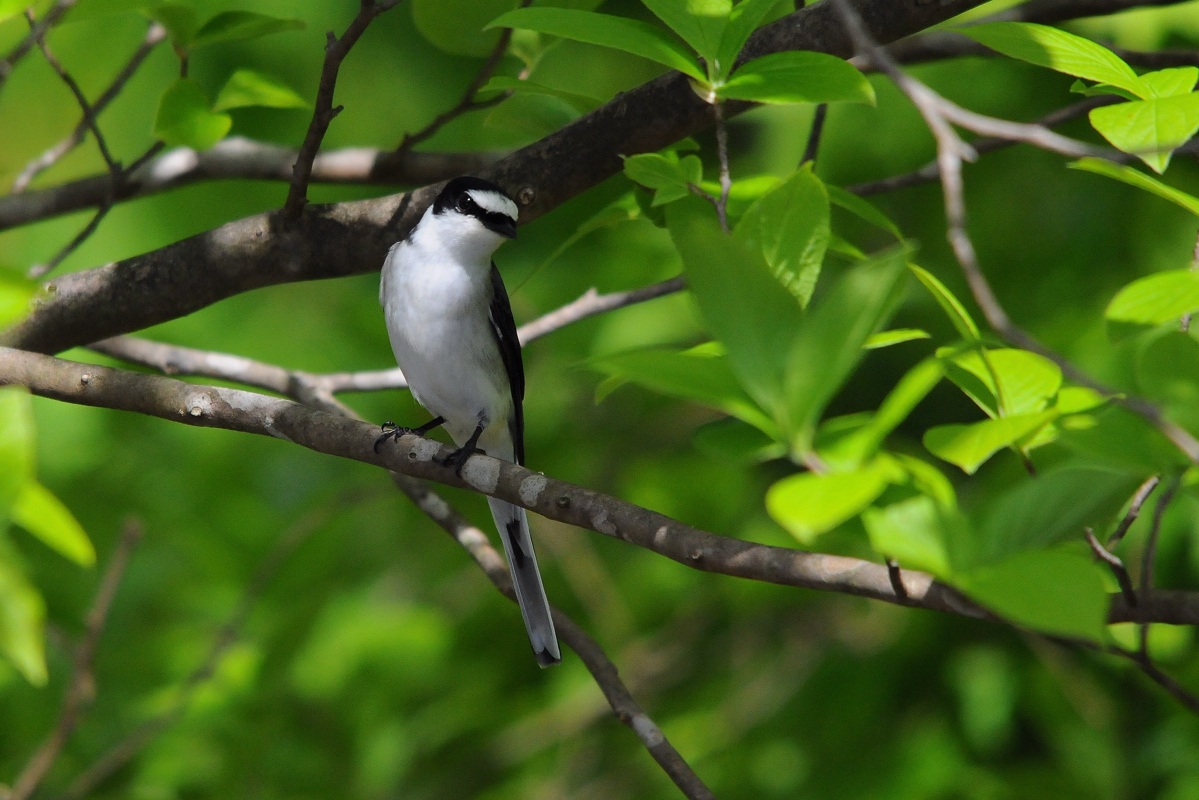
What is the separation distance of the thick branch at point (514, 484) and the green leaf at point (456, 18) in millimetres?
788

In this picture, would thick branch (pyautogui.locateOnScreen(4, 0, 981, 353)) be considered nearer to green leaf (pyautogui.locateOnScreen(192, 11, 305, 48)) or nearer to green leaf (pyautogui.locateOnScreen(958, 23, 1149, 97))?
green leaf (pyautogui.locateOnScreen(192, 11, 305, 48))

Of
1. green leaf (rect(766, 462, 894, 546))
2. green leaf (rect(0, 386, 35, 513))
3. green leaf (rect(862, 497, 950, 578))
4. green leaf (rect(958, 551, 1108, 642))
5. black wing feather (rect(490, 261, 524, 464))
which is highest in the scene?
green leaf (rect(0, 386, 35, 513))

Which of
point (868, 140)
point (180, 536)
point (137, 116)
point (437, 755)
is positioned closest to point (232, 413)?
point (180, 536)

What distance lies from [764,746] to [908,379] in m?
2.39

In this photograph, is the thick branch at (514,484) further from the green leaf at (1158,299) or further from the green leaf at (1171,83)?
the green leaf at (1171,83)

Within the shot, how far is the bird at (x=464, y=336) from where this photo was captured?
2592 mm

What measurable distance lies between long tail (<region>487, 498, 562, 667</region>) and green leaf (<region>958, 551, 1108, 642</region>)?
1.89 meters

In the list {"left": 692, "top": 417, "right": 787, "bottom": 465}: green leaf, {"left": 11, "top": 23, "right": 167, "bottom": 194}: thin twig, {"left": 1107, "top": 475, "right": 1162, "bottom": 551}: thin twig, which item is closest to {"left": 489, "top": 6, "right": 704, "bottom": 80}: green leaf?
{"left": 692, "top": 417, "right": 787, "bottom": 465}: green leaf

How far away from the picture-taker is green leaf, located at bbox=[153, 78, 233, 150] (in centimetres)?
183

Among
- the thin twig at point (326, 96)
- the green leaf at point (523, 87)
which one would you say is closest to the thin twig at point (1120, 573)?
the green leaf at point (523, 87)

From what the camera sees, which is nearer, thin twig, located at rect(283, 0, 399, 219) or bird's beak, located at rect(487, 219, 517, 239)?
thin twig, located at rect(283, 0, 399, 219)

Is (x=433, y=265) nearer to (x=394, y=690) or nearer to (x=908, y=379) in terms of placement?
(x=394, y=690)

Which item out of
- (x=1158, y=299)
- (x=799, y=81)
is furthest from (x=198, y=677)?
(x=1158, y=299)

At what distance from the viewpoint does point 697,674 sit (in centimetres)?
349
